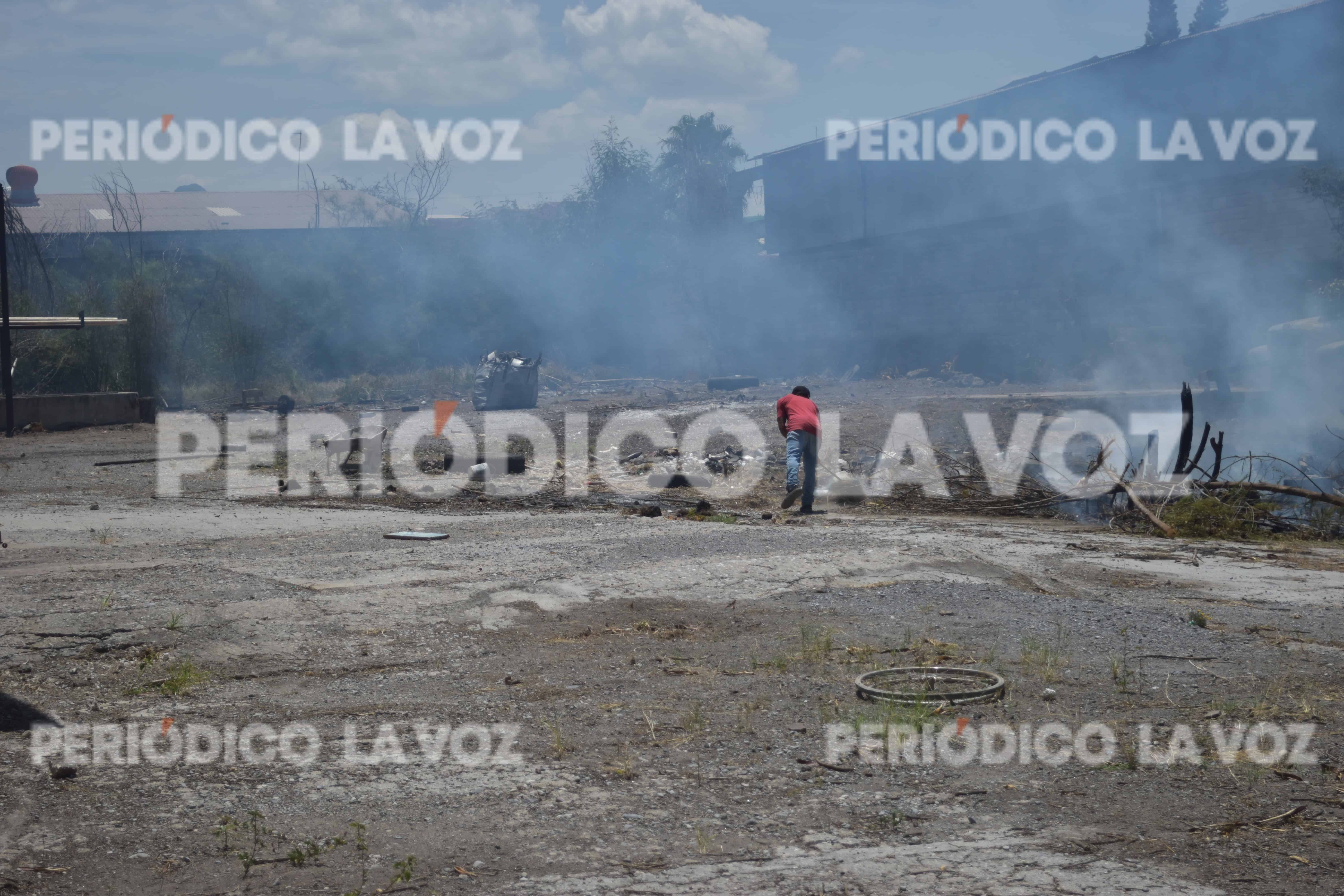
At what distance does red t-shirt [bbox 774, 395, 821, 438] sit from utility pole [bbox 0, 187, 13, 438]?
12.6m

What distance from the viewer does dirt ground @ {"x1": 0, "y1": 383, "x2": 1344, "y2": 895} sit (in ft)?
8.32

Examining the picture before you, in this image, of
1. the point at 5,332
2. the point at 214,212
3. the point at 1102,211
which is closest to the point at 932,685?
the point at 5,332

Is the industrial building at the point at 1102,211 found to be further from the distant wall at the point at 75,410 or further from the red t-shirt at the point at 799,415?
the distant wall at the point at 75,410

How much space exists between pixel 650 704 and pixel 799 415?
19.9 ft

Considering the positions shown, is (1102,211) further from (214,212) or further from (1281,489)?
(214,212)

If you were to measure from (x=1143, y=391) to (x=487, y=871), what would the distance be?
17358mm

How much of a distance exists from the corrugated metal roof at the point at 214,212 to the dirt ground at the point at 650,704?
28.5 meters

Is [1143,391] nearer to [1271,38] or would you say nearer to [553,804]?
[1271,38]

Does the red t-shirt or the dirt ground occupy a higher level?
the red t-shirt

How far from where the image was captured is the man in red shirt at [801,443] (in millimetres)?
9359

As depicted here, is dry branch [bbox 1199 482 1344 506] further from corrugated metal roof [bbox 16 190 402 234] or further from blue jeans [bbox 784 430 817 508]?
corrugated metal roof [bbox 16 190 402 234]

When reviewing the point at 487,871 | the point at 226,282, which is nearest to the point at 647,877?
the point at 487,871

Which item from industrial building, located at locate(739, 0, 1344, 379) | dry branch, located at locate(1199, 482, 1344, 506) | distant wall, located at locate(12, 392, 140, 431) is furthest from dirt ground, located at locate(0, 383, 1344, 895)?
industrial building, located at locate(739, 0, 1344, 379)

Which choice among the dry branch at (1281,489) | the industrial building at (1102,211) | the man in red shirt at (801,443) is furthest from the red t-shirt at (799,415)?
the industrial building at (1102,211)
